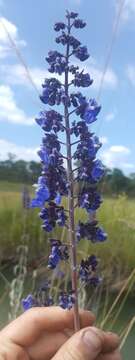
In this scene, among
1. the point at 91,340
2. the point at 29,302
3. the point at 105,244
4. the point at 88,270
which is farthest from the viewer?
the point at 105,244

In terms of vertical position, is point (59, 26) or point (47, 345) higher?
point (59, 26)

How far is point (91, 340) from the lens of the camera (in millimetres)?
856

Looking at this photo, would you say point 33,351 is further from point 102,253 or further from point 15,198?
point 15,198

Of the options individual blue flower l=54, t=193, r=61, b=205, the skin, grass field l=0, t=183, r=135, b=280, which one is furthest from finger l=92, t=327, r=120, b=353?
grass field l=0, t=183, r=135, b=280

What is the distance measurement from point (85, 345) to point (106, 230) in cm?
617

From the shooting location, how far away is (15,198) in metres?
9.28

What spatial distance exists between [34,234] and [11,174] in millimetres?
1637

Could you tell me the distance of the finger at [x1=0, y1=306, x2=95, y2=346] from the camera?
3.21 ft

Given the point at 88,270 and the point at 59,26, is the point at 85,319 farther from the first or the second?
the point at 59,26

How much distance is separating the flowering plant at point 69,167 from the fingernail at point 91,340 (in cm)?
4

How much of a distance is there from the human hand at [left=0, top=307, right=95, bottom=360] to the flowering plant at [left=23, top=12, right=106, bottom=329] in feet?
0.27

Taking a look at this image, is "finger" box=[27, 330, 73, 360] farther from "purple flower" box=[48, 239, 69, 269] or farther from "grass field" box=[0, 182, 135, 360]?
"grass field" box=[0, 182, 135, 360]

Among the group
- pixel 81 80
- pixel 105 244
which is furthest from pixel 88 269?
pixel 105 244

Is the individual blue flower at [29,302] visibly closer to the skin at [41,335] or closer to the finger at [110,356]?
the skin at [41,335]
